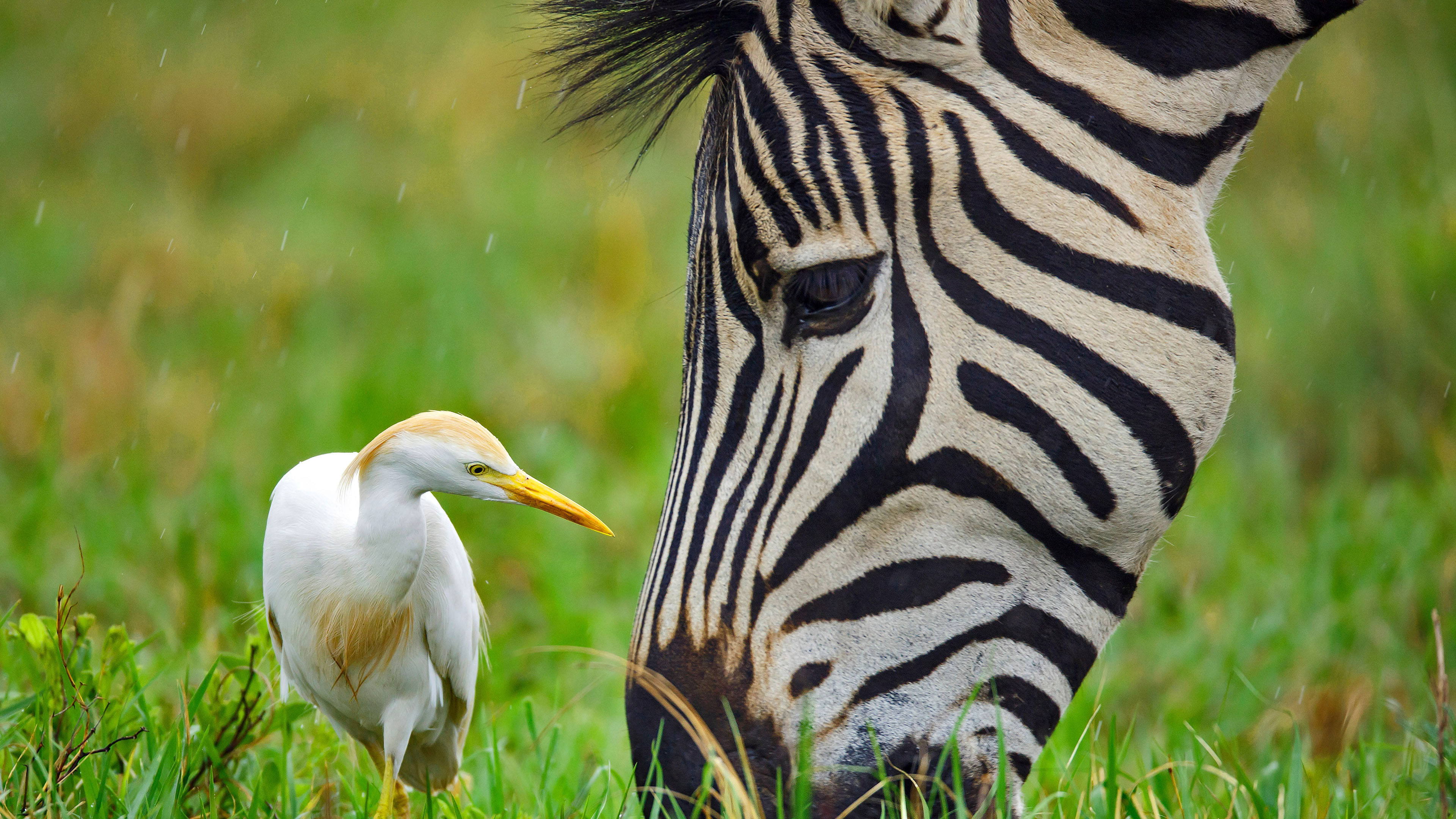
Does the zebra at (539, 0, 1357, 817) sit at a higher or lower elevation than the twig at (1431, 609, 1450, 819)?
higher

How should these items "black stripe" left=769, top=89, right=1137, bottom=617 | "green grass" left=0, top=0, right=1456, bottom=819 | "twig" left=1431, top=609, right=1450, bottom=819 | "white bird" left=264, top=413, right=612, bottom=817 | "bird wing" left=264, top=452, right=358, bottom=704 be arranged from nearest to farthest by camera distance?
"black stripe" left=769, top=89, right=1137, bottom=617 < "twig" left=1431, top=609, right=1450, bottom=819 < "white bird" left=264, top=413, right=612, bottom=817 < "bird wing" left=264, top=452, right=358, bottom=704 < "green grass" left=0, top=0, right=1456, bottom=819

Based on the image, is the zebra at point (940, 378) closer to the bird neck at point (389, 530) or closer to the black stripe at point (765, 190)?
the black stripe at point (765, 190)

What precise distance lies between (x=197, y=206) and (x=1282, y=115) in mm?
8185

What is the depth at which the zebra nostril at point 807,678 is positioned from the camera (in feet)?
5.99

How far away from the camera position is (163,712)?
10.1ft

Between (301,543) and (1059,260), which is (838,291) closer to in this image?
(1059,260)

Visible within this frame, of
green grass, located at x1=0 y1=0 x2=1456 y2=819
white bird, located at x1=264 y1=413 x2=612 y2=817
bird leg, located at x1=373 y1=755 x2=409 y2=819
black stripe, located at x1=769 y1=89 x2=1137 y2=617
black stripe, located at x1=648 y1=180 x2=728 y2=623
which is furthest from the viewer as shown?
green grass, located at x1=0 y1=0 x2=1456 y2=819

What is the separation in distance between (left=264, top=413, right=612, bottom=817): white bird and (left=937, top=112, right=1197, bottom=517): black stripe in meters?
0.82

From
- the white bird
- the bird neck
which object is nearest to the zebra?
the white bird

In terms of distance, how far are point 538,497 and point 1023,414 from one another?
96 cm

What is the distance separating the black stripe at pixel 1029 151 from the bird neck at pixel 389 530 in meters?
1.23

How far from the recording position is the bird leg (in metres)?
2.39

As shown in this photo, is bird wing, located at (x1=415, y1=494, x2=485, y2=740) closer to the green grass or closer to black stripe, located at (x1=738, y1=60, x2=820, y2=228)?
the green grass

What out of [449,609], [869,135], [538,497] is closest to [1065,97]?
[869,135]
